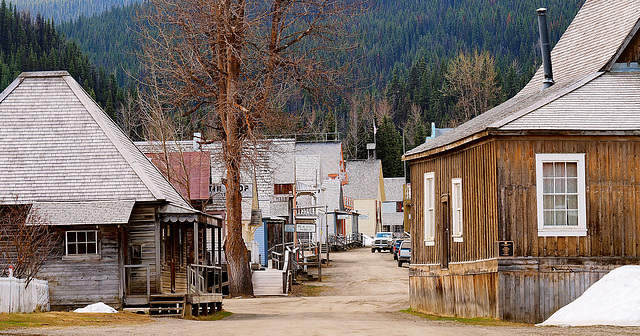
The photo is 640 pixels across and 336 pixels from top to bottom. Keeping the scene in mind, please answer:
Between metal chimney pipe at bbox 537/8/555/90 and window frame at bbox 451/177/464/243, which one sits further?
metal chimney pipe at bbox 537/8/555/90

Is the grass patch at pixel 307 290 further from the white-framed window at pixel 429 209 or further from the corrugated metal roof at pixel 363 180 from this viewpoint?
the corrugated metal roof at pixel 363 180

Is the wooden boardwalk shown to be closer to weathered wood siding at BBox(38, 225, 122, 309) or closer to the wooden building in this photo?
weathered wood siding at BBox(38, 225, 122, 309)

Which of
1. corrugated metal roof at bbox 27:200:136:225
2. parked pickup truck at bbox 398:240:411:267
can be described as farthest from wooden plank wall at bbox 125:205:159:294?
parked pickup truck at bbox 398:240:411:267

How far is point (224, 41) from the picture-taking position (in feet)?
108

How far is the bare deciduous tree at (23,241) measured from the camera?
928 inches

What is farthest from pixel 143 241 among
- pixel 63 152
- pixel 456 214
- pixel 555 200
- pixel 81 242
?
pixel 555 200

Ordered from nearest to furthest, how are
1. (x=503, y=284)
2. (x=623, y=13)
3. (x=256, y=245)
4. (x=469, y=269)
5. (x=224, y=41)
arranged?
(x=503, y=284)
(x=469, y=269)
(x=623, y=13)
(x=224, y=41)
(x=256, y=245)

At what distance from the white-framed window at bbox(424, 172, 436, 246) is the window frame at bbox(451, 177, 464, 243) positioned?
1831mm

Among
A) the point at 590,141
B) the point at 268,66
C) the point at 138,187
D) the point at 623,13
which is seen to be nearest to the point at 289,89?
the point at 268,66

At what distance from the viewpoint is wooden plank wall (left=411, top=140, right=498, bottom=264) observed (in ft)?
68.5

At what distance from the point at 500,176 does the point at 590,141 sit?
2238 mm

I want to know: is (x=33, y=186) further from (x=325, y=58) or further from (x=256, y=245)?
(x=256, y=245)

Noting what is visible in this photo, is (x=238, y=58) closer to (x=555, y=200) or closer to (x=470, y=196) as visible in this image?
(x=470, y=196)

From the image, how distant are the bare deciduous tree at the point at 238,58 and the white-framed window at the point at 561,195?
46.5ft
